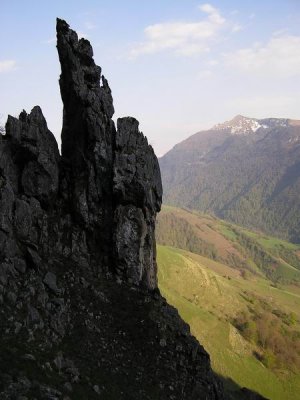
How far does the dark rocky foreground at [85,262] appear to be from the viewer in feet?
107

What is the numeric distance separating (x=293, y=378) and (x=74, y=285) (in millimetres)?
141159

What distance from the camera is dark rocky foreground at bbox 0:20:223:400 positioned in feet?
107

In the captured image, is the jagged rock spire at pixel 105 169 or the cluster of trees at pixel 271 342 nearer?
Answer: the jagged rock spire at pixel 105 169

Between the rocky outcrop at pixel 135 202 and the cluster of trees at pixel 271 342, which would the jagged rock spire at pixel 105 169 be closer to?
the rocky outcrop at pixel 135 202

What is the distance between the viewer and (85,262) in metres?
42.0

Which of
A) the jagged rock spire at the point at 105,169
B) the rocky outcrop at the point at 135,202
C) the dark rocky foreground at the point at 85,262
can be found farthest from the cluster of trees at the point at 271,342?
the dark rocky foreground at the point at 85,262

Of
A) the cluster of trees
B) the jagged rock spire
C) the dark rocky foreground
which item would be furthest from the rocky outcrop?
the cluster of trees

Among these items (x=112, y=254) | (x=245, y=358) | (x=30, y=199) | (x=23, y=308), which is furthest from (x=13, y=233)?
(x=245, y=358)

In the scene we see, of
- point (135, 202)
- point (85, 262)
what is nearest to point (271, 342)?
point (135, 202)

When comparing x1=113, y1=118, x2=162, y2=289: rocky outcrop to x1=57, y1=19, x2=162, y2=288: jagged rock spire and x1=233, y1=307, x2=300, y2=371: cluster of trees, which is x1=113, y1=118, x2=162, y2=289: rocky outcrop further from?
x1=233, y1=307, x2=300, y2=371: cluster of trees

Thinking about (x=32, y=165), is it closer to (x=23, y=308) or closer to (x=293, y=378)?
(x=23, y=308)

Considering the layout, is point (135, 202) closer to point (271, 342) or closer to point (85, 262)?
point (85, 262)

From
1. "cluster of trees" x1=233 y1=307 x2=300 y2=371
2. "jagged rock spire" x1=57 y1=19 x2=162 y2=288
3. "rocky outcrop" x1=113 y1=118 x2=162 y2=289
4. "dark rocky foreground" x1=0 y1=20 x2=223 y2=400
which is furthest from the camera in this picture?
"cluster of trees" x1=233 y1=307 x2=300 y2=371

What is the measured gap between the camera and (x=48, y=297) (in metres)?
36.2
